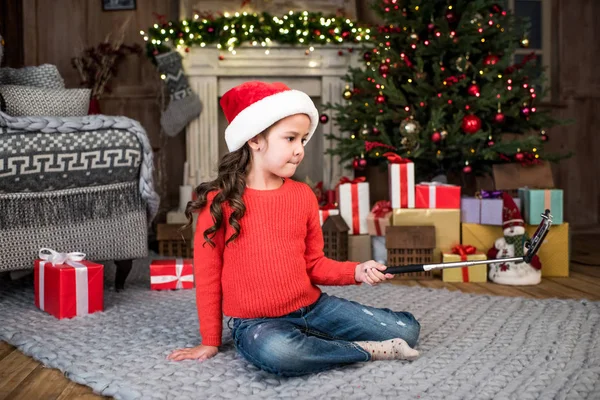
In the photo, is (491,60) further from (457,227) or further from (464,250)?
(464,250)

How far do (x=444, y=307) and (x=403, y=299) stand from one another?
0.18m

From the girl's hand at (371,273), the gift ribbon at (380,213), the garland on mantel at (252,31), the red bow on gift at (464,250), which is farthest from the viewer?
the garland on mantel at (252,31)

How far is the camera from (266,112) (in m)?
1.43

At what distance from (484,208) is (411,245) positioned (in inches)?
13.8

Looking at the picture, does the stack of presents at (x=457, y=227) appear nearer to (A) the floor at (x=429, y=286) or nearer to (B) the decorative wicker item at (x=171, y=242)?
(A) the floor at (x=429, y=286)

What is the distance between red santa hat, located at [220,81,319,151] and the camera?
56.2 inches

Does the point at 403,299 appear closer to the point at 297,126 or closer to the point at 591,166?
the point at 297,126

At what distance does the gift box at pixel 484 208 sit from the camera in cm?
266

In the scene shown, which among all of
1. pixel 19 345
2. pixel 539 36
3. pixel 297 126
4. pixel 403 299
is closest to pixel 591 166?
pixel 539 36

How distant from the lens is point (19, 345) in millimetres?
1661

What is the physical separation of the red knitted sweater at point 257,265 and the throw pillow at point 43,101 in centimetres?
103

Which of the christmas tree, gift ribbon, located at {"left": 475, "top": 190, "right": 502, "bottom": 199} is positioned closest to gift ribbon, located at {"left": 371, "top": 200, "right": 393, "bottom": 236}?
the christmas tree

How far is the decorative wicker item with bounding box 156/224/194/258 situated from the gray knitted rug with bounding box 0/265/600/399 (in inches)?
41.1

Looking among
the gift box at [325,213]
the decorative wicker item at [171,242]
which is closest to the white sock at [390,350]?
the gift box at [325,213]
